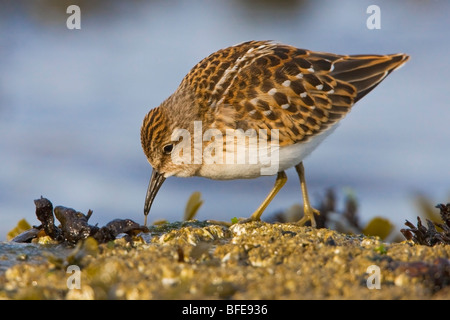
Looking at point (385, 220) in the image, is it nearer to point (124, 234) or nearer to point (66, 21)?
point (124, 234)

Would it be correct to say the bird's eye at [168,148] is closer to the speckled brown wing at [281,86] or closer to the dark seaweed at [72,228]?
the speckled brown wing at [281,86]

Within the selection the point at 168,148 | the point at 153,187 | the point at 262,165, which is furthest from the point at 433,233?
the point at 153,187

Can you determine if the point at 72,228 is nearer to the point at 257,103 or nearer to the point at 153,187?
the point at 153,187

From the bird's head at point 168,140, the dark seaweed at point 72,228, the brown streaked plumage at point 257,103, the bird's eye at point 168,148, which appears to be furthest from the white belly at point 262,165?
the dark seaweed at point 72,228

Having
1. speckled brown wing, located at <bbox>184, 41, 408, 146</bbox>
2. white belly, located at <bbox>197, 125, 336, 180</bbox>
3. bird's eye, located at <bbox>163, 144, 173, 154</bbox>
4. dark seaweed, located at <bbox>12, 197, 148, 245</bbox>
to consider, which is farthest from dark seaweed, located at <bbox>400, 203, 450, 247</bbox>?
bird's eye, located at <bbox>163, 144, 173, 154</bbox>

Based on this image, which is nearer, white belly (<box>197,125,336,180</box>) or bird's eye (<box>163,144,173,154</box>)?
white belly (<box>197,125,336,180</box>)

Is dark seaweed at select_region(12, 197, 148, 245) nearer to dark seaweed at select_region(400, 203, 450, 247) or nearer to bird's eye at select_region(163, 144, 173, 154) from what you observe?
bird's eye at select_region(163, 144, 173, 154)

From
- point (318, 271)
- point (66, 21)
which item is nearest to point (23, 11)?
point (66, 21)
